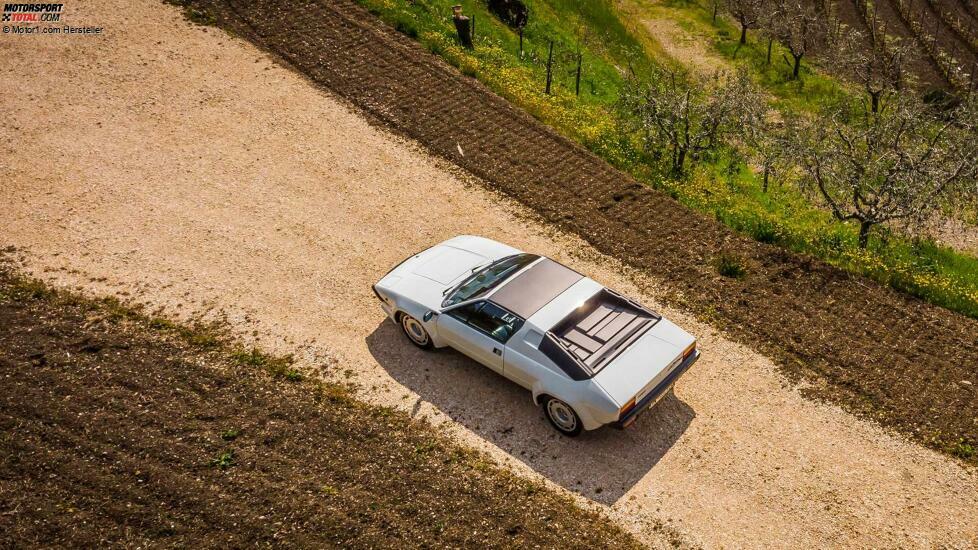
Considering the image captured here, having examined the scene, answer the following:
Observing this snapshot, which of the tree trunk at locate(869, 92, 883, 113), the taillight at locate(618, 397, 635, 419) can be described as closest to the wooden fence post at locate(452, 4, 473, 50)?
the tree trunk at locate(869, 92, 883, 113)

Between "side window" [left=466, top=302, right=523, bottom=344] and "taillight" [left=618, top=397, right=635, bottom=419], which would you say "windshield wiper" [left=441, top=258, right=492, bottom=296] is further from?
"taillight" [left=618, top=397, right=635, bottom=419]

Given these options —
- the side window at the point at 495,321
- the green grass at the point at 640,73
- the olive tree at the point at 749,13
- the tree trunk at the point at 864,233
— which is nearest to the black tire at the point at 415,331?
the side window at the point at 495,321

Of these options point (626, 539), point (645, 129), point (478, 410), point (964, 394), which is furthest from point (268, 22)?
point (964, 394)

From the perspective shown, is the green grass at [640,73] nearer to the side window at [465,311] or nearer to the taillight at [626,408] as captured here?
the taillight at [626,408]

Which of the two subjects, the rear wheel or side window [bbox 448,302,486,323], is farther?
the rear wheel

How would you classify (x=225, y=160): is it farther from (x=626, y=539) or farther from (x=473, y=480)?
(x=626, y=539)

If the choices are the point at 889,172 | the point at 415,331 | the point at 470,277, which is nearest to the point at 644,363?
the point at 470,277
